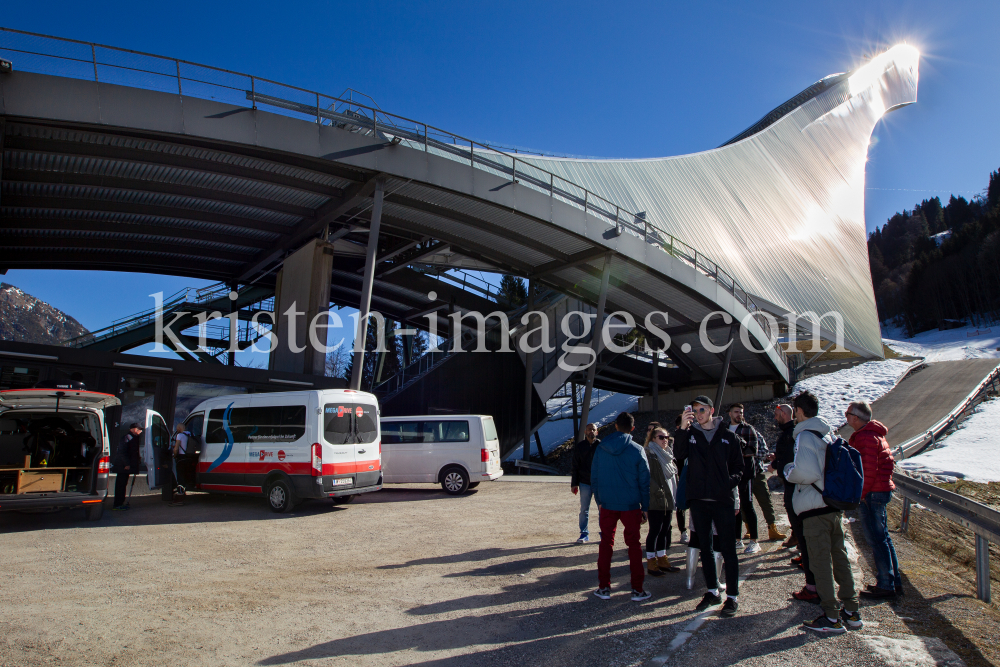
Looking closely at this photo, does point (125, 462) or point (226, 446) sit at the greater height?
point (226, 446)

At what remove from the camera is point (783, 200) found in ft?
134

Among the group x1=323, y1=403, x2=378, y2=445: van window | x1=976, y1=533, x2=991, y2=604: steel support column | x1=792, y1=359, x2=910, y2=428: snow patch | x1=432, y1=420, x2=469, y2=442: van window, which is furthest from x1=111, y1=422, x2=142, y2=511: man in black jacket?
x1=792, y1=359, x2=910, y2=428: snow patch

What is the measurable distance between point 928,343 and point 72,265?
71281 millimetres

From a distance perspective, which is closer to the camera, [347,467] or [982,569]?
[982,569]

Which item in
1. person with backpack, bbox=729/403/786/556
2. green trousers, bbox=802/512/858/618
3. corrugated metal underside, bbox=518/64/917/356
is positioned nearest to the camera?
green trousers, bbox=802/512/858/618

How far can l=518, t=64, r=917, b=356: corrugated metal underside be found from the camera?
33.2 m

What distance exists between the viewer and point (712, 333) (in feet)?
90.1

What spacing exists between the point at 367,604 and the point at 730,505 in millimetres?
3206

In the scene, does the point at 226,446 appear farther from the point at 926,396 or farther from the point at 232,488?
the point at 926,396

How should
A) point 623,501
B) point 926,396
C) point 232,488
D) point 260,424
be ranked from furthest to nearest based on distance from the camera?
1. point 926,396
2. point 232,488
3. point 260,424
4. point 623,501

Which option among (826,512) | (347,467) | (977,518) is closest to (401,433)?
Answer: (347,467)

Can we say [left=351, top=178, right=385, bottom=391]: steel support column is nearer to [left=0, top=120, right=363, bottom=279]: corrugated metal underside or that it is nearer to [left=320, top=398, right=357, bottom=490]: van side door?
[left=0, top=120, right=363, bottom=279]: corrugated metal underside

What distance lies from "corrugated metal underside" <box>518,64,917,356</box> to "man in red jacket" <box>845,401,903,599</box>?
27.2 meters

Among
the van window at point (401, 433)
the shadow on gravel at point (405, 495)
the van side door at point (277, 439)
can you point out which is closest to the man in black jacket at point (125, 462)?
the van side door at point (277, 439)
